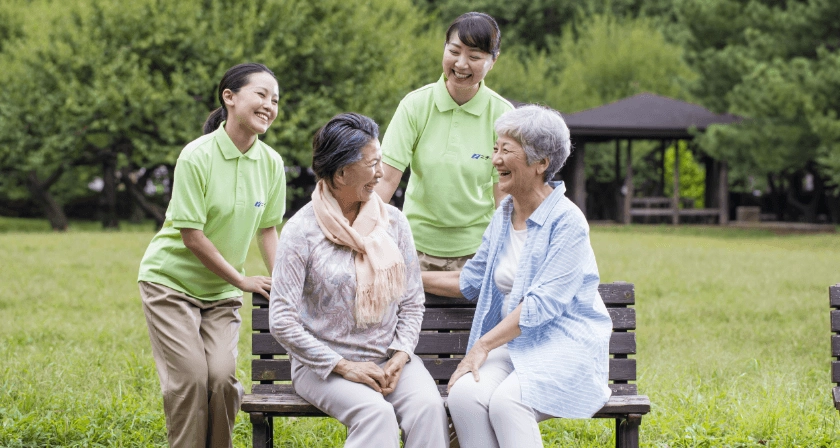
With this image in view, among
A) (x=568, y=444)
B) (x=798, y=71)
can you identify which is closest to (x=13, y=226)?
(x=798, y=71)

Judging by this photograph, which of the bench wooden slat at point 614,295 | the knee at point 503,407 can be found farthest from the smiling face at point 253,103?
the knee at point 503,407

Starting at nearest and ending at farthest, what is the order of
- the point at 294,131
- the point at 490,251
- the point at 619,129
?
the point at 490,251 < the point at 294,131 < the point at 619,129

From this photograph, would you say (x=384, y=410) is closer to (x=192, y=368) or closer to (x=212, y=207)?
(x=192, y=368)

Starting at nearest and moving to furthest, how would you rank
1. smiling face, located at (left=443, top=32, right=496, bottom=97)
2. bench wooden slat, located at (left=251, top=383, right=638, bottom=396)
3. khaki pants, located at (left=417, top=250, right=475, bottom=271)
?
bench wooden slat, located at (left=251, top=383, right=638, bottom=396), smiling face, located at (left=443, top=32, right=496, bottom=97), khaki pants, located at (left=417, top=250, right=475, bottom=271)

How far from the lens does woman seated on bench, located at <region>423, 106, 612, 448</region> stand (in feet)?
10.9

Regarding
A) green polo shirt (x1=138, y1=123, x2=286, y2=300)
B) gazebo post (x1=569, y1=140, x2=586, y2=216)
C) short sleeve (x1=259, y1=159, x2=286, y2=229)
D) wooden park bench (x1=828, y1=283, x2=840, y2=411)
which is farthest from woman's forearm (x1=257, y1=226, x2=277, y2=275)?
gazebo post (x1=569, y1=140, x2=586, y2=216)

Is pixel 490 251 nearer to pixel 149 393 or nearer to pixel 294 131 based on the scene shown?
pixel 149 393

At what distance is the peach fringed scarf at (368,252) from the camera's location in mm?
3355

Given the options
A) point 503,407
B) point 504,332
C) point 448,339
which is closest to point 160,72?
point 448,339

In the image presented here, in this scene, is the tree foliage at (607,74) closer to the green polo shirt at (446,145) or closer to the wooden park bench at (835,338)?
the green polo shirt at (446,145)

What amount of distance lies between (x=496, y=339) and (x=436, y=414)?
14.6 inches

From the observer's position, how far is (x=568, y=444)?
15.1 feet

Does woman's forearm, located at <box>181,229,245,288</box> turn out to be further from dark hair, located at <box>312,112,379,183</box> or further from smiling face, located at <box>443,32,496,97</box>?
smiling face, located at <box>443,32,496,97</box>

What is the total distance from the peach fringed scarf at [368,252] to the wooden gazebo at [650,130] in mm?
21511
